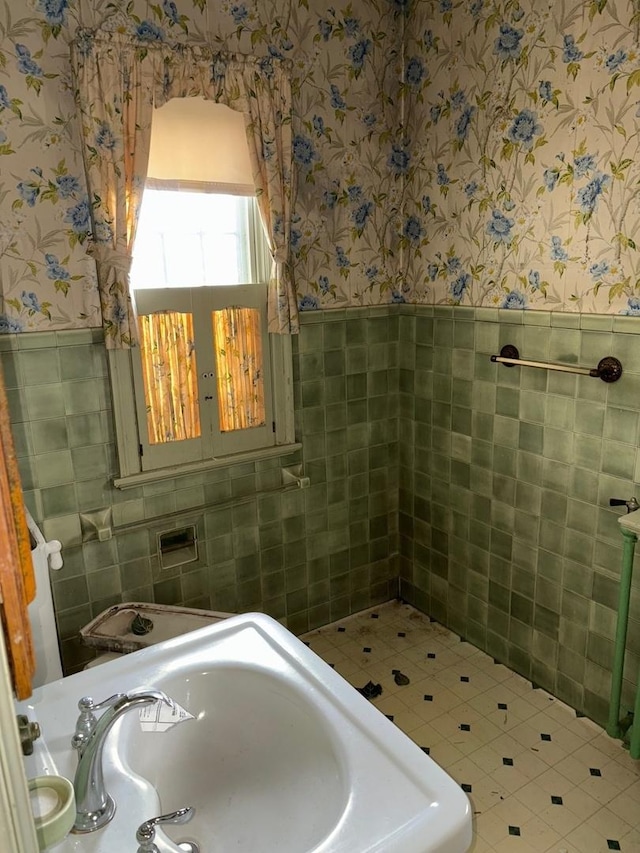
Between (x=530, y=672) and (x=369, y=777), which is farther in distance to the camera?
(x=530, y=672)

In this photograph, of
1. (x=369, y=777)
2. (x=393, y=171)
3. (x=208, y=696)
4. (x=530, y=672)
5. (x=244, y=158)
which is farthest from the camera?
(x=393, y=171)

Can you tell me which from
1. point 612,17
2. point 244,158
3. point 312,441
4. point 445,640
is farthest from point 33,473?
point 612,17

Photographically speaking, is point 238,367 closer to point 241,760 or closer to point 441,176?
point 441,176

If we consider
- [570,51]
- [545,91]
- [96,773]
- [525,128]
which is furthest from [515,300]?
[96,773]

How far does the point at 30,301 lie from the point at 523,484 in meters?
1.88

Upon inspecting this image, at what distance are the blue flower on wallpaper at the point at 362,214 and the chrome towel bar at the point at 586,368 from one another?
0.85m

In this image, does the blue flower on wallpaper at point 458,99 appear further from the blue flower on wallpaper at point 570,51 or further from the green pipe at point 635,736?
the green pipe at point 635,736

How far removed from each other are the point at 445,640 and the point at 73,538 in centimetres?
166

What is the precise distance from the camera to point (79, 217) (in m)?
2.10

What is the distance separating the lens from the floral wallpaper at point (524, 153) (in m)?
1.96

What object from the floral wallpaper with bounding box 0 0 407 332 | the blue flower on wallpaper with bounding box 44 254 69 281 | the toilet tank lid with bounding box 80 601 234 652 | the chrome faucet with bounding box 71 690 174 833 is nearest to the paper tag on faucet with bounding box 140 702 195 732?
the chrome faucet with bounding box 71 690 174 833

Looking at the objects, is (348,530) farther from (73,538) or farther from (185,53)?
(185,53)


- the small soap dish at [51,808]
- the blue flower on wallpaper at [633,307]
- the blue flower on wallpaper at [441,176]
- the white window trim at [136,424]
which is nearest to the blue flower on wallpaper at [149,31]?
the white window trim at [136,424]

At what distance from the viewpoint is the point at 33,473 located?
2146 millimetres
